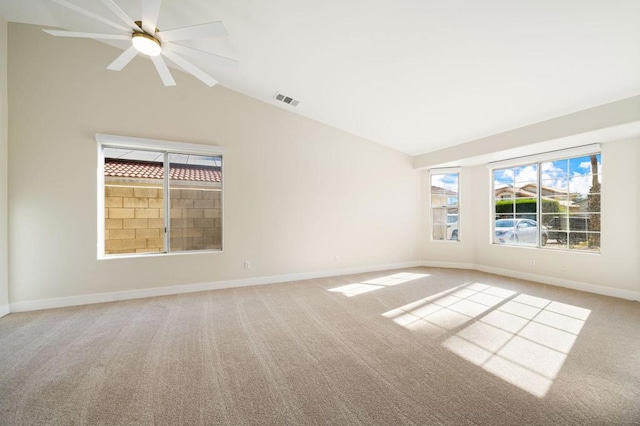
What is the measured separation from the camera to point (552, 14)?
2191 mm

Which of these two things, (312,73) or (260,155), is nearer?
(312,73)

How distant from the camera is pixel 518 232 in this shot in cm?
505

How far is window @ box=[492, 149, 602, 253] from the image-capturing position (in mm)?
4102

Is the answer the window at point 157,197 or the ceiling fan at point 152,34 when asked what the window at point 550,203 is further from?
the window at point 157,197

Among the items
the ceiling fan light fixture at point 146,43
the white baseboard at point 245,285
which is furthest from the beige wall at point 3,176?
the ceiling fan light fixture at point 146,43

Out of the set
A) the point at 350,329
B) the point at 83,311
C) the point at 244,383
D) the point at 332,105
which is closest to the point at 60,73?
the point at 83,311

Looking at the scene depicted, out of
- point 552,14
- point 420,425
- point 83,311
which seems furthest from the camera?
point 83,311

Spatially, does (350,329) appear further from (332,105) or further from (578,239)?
(578,239)

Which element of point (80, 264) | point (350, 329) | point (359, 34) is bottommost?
point (350, 329)

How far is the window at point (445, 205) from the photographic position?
5.82m

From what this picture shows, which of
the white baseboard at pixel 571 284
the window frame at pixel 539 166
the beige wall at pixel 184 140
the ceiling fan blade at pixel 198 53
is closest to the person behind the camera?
the ceiling fan blade at pixel 198 53

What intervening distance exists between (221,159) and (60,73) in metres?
2.20

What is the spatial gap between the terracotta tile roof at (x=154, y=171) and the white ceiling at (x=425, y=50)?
1409mm

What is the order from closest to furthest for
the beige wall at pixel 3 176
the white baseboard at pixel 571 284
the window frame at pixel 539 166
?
1. the beige wall at pixel 3 176
2. the white baseboard at pixel 571 284
3. the window frame at pixel 539 166
